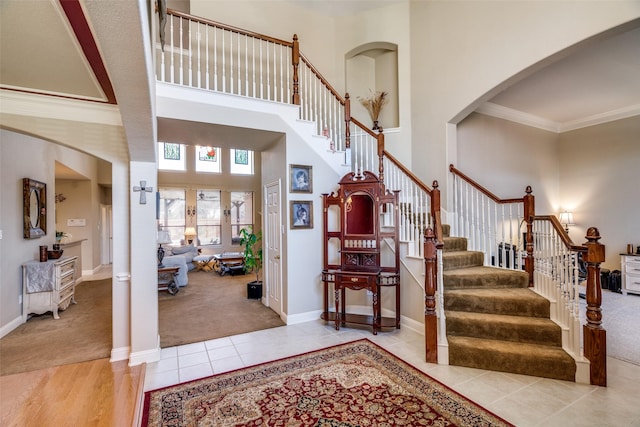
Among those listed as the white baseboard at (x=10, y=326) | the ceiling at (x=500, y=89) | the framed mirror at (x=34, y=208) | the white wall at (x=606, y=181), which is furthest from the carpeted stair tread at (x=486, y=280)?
the framed mirror at (x=34, y=208)

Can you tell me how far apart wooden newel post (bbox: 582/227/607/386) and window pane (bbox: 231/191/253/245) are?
363 inches

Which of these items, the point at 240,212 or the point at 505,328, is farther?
the point at 240,212

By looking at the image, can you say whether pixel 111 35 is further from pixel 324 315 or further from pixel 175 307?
pixel 175 307

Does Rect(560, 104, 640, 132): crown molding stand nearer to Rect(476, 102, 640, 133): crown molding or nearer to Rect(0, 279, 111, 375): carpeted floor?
Rect(476, 102, 640, 133): crown molding

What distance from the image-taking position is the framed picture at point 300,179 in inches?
162

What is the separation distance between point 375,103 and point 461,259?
3.27 meters

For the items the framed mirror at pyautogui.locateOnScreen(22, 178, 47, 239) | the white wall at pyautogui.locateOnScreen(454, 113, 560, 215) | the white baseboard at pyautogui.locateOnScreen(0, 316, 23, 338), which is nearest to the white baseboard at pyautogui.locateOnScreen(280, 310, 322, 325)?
the white wall at pyautogui.locateOnScreen(454, 113, 560, 215)

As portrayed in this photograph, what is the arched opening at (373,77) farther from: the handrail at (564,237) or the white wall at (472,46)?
the handrail at (564,237)

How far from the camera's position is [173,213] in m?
9.51

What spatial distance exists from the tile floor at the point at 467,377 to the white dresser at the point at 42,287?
2533 mm

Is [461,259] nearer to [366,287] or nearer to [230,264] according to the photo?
[366,287]

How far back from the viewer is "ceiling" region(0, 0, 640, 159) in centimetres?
→ 177

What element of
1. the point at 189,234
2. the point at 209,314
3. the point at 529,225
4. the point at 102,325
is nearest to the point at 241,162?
the point at 189,234

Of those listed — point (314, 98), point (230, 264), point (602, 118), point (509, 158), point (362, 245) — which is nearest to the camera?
point (362, 245)
